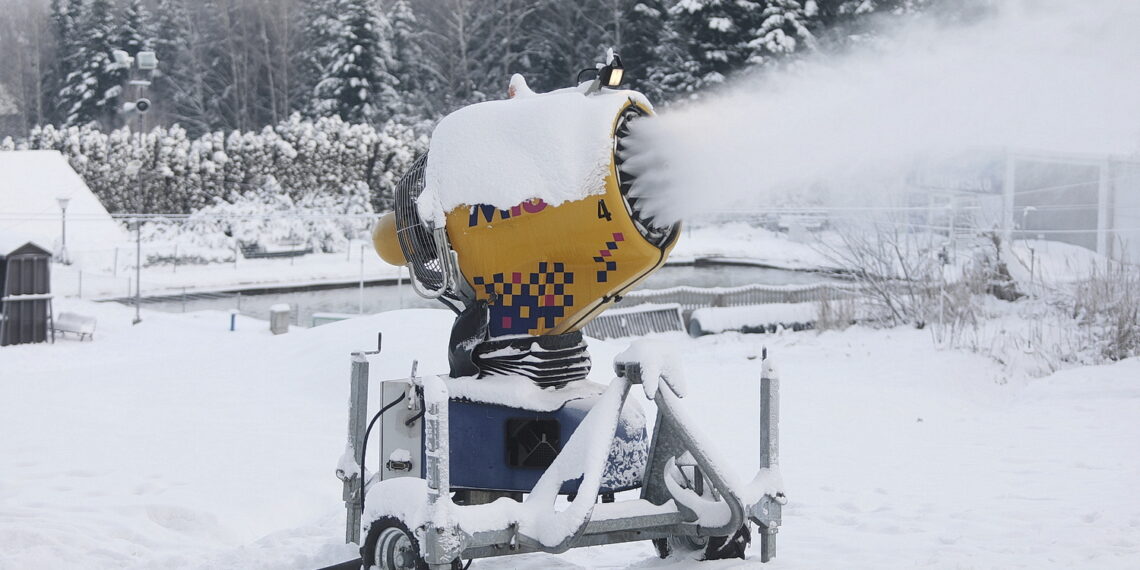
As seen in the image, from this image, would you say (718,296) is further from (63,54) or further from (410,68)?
(63,54)

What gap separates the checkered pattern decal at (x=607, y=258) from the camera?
13.5 feet

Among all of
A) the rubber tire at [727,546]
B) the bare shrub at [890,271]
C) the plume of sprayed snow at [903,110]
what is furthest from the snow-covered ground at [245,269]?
the rubber tire at [727,546]

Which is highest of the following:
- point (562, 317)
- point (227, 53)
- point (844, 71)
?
point (227, 53)

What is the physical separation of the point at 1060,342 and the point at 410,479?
10.4 meters

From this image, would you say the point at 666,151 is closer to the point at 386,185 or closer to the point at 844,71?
the point at 844,71

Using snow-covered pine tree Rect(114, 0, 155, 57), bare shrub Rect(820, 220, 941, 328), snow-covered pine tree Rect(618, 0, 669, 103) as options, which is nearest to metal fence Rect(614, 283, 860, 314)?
bare shrub Rect(820, 220, 941, 328)

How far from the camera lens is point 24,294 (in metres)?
16.3

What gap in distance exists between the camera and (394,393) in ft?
15.2

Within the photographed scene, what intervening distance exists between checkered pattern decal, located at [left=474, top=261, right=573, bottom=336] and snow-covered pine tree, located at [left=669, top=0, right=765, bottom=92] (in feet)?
89.9

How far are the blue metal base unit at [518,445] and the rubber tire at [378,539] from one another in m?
0.31

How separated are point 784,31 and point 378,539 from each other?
27026 mm

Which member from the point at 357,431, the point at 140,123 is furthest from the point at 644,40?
the point at 357,431

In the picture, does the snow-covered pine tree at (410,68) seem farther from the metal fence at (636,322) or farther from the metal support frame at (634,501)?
the metal support frame at (634,501)

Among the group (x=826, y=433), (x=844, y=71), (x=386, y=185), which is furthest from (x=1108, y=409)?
(x=386, y=185)
